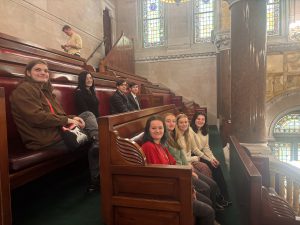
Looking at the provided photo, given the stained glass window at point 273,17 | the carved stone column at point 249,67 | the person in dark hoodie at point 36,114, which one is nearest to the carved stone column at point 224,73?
the stained glass window at point 273,17

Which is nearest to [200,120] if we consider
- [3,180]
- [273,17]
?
[3,180]

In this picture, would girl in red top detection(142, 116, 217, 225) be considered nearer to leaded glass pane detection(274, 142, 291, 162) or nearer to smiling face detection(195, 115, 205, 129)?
smiling face detection(195, 115, 205, 129)

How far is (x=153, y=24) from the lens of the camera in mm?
9680

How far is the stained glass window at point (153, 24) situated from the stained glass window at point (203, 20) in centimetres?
130

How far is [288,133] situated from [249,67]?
248 inches

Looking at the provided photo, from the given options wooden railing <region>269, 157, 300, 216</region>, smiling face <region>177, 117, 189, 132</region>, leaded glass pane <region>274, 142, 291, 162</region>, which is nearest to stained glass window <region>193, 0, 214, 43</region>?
leaded glass pane <region>274, 142, 291, 162</region>

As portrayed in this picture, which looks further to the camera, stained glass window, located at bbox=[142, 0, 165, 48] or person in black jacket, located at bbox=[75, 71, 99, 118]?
stained glass window, located at bbox=[142, 0, 165, 48]

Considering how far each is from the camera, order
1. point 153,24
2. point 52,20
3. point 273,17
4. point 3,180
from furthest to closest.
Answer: point 153,24 → point 273,17 → point 52,20 → point 3,180

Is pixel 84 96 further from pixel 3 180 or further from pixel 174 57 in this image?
pixel 174 57

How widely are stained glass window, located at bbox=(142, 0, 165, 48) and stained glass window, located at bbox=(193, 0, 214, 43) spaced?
4.26 ft

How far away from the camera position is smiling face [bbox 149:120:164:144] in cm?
185

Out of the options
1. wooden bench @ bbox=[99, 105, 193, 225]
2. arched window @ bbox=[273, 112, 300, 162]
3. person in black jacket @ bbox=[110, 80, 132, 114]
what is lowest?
arched window @ bbox=[273, 112, 300, 162]

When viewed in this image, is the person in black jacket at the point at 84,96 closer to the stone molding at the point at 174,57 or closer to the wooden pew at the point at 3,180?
the wooden pew at the point at 3,180

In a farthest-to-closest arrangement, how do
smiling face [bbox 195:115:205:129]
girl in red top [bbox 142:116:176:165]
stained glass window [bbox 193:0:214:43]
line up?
stained glass window [bbox 193:0:214:43]
smiling face [bbox 195:115:205:129]
girl in red top [bbox 142:116:176:165]
